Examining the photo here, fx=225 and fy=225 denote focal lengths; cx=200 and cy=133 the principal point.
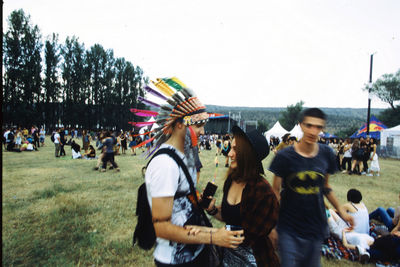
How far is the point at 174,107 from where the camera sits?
1.74 m

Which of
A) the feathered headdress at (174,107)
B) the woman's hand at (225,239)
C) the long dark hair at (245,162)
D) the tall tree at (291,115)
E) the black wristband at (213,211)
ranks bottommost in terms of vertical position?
the black wristband at (213,211)

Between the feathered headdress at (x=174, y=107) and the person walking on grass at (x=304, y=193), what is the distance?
1.31 m

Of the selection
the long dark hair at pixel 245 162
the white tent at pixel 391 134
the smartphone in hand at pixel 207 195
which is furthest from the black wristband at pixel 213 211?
the white tent at pixel 391 134

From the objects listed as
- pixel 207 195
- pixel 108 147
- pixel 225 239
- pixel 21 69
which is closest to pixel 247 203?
pixel 207 195

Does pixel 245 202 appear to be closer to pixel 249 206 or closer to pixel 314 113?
pixel 249 206

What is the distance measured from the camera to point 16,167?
10180mm

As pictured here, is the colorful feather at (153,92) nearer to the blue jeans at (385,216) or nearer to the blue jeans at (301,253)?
the blue jeans at (301,253)

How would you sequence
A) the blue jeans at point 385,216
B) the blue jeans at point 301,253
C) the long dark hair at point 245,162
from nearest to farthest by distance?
the long dark hair at point 245,162, the blue jeans at point 301,253, the blue jeans at point 385,216

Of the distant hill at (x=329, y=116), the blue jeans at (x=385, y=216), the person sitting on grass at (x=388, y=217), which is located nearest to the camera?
the person sitting on grass at (x=388, y=217)

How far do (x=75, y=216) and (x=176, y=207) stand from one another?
455 cm

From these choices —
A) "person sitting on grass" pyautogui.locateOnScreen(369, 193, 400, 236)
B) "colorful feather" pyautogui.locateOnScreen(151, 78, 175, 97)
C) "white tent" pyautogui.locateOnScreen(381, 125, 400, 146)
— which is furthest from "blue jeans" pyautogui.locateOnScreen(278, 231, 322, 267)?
"white tent" pyautogui.locateOnScreen(381, 125, 400, 146)

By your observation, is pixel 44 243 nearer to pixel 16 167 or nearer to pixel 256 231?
pixel 256 231

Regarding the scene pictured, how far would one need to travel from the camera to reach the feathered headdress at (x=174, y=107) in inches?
67.6

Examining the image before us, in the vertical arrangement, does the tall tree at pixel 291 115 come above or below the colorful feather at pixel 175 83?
above
